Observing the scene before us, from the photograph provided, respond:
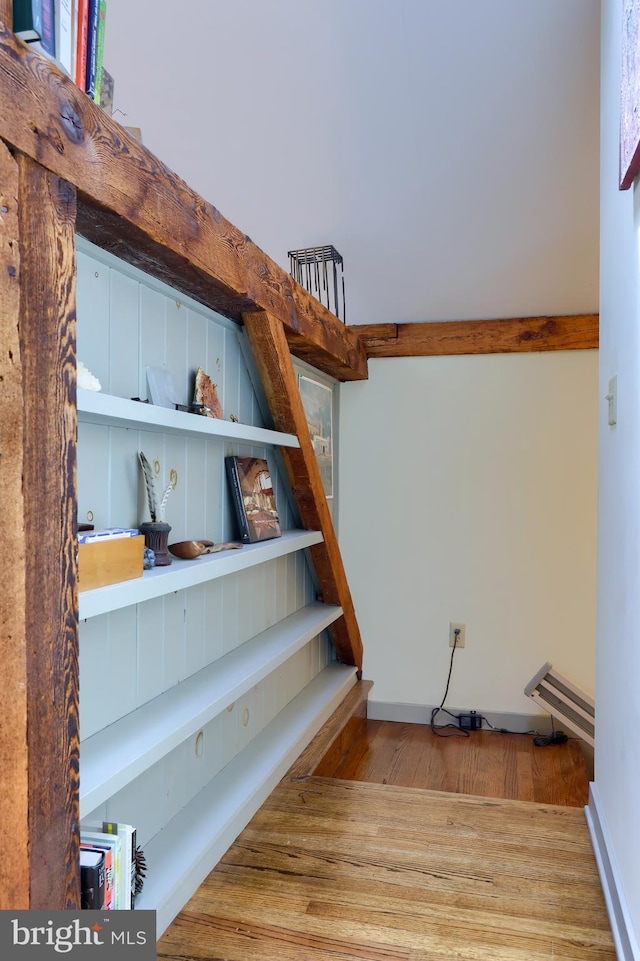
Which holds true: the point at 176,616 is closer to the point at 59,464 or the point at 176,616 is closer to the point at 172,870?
the point at 172,870

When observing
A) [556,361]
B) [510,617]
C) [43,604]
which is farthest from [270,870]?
[556,361]

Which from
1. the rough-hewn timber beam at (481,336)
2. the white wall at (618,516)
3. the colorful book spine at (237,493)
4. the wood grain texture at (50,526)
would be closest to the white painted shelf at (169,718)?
the wood grain texture at (50,526)

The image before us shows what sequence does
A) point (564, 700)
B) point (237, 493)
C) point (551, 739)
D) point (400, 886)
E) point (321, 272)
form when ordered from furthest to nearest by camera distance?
1. point (551, 739)
2. point (564, 700)
3. point (321, 272)
4. point (237, 493)
5. point (400, 886)

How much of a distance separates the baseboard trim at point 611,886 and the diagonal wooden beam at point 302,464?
132 cm

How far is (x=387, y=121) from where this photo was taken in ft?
7.53

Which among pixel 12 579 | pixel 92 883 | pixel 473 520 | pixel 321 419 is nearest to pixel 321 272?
pixel 321 419

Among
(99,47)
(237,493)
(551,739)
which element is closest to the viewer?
(99,47)

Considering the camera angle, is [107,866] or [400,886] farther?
[400,886]

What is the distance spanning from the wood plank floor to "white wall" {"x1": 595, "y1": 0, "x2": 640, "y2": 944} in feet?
0.74

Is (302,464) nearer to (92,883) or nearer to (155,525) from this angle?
(155,525)

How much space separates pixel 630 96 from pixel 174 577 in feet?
4.30

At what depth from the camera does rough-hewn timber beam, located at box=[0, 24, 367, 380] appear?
1031 mm

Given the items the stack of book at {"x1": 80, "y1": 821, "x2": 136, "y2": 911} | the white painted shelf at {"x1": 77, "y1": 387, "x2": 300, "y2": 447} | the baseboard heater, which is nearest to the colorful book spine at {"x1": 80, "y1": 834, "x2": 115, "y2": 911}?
the stack of book at {"x1": 80, "y1": 821, "x2": 136, "y2": 911}

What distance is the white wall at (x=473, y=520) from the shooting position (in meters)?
3.49
